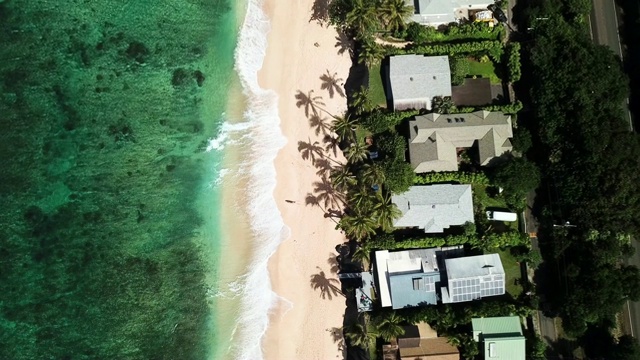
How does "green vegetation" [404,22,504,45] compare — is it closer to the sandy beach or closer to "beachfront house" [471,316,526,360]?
the sandy beach

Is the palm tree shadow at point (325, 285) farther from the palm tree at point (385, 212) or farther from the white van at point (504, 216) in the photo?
the white van at point (504, 216)

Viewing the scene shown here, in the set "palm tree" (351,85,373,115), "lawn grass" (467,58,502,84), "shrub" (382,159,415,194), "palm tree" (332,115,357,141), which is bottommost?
"shrub" (382,159,415,194)

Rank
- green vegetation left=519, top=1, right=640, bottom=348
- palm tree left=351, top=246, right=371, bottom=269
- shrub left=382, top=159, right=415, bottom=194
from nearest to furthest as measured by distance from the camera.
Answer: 1. green vegetation left=519, top=1, right=640, bottom=348
2. shrub left=382, top=159, right=415, bottom=194
3. palm tree left=351, top=246, right=371, bottom=269

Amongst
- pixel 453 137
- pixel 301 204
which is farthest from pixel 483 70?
pixel 301 204

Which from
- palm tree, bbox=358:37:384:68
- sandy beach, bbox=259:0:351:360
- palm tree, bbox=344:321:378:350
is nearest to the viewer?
palm tree, bbox=344:321:378:350

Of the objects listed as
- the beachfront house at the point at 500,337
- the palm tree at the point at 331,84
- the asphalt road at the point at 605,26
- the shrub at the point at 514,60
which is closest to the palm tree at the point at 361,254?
the beachfront house at the point at 500,337

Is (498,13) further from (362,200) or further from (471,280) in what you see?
(471,280)

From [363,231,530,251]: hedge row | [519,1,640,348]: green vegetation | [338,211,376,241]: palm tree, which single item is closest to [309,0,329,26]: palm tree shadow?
[519,1,640,348]: green vegetation
